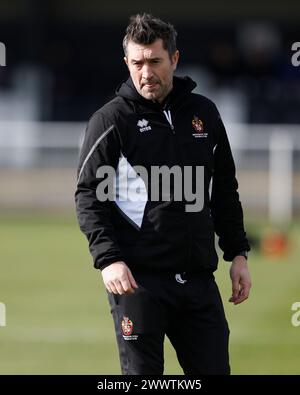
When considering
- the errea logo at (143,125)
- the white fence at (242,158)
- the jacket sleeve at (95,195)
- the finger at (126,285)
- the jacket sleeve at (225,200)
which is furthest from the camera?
the white fence at (242,158)

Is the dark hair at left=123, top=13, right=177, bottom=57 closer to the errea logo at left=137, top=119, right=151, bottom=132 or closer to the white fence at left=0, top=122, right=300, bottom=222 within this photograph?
the errea logo at left=137, top=119, right=151, bottom=132

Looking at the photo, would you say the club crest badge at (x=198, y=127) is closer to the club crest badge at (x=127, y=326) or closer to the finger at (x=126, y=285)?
the finger at (x=126, y=285)

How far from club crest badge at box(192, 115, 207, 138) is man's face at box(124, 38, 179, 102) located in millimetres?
225

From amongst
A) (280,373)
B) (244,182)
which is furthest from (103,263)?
(244,182)

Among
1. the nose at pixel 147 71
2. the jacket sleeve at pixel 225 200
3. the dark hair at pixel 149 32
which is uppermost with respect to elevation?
the dark hair at pixel 149 32

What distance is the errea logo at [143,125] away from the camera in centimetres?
545

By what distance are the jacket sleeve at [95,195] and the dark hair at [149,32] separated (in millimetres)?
417

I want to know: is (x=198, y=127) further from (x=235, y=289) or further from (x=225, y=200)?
(x=235, y=289)

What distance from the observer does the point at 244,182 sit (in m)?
19.1

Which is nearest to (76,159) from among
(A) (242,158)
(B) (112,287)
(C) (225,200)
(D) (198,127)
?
(A) (242,158)

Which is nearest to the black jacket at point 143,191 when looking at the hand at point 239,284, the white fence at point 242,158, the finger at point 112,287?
the finger at point 112,287

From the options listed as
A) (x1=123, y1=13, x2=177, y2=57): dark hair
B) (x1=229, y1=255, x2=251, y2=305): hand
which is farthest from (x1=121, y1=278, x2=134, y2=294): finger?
(x1=123, y1=13, x2=177, y2=57): dark hair

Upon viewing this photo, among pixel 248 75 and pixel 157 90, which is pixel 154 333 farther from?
pixel 248 75

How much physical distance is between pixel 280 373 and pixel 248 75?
1672cm
